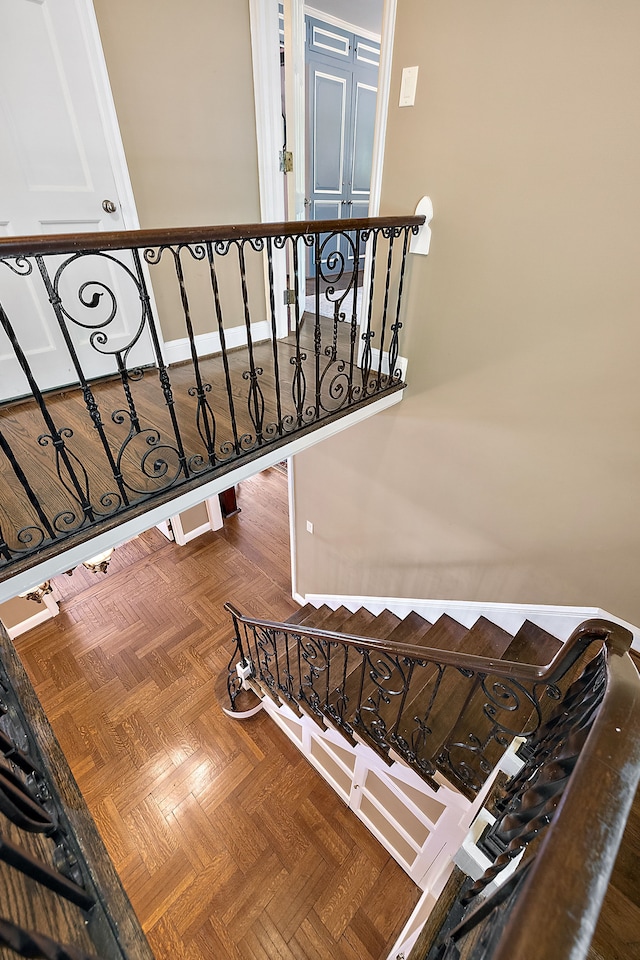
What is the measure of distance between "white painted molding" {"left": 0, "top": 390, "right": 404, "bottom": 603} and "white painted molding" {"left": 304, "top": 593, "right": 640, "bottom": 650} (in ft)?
4.80

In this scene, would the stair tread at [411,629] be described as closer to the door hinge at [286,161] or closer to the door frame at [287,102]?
the door frame at [287,102]

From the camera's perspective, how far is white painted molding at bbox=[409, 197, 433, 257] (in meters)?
2.12

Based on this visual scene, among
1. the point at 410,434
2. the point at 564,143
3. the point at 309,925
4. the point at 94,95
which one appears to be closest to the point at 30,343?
the point at 94,95

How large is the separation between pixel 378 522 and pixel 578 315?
6.35ft

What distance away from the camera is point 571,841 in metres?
0.52

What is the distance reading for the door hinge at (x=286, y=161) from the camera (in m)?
2.74

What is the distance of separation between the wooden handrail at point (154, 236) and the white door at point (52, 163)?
57 cm

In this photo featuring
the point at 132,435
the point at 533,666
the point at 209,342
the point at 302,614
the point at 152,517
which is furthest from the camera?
the point at 302,614

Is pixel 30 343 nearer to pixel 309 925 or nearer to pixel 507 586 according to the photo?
pixel 507 586

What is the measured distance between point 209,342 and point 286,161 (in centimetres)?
127

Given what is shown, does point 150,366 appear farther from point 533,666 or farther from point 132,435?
point 533,666

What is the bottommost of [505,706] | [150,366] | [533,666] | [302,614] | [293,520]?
[302,614]

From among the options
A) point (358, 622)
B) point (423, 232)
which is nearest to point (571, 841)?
point (423, 232)

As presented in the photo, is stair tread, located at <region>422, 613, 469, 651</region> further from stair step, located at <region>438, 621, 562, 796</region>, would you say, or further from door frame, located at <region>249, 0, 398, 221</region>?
door frame, located at <region>249, 0, 398, 221</region>
